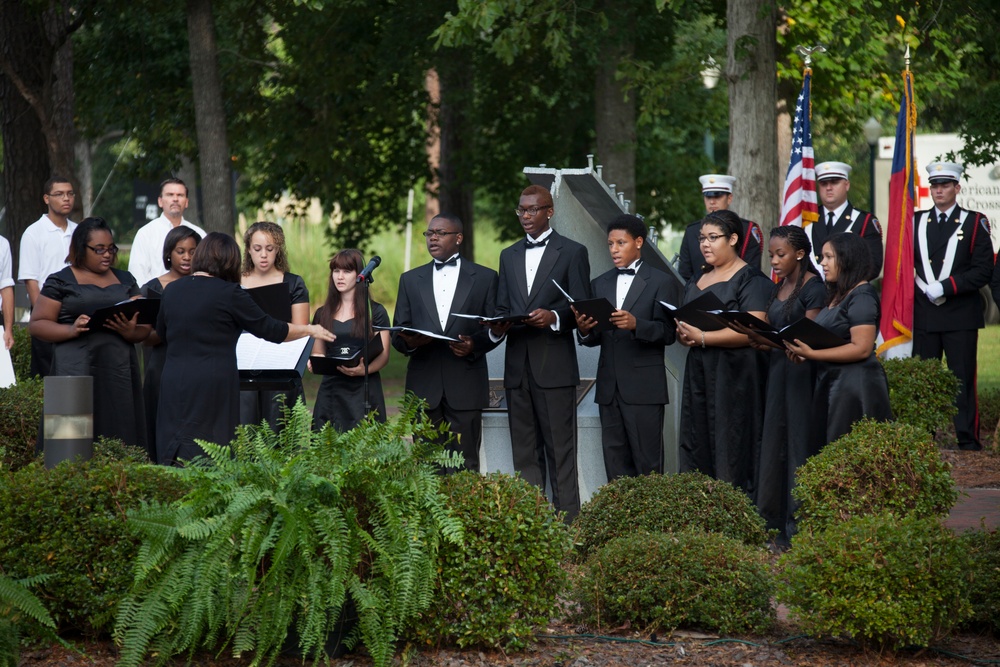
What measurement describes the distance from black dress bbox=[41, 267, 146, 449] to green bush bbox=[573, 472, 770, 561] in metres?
3.15

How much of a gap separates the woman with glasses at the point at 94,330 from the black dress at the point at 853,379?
4361 millimetres

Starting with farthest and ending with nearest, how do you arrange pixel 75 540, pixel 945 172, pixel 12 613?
pixel 945 172
pixel 75 540
pixel 12 613

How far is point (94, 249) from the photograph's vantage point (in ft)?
26.4

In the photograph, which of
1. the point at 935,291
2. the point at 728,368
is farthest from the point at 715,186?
the point at 935,291

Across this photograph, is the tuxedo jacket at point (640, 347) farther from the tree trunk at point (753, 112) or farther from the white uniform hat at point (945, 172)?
the white uniform hat at point (945, 172)

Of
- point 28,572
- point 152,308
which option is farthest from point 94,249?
point 28,572

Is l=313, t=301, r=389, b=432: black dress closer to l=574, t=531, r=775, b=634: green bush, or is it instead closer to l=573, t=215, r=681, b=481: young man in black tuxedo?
l=573, t=215, r=681, b=481: young man in black tuxedo

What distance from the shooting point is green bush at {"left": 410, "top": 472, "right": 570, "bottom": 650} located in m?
5.44

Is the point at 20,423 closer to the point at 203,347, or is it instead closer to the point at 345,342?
the point at 345,342

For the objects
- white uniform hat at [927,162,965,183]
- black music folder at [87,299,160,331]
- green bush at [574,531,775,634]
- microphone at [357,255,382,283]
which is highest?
white uniform hat at [927,162,965,183]

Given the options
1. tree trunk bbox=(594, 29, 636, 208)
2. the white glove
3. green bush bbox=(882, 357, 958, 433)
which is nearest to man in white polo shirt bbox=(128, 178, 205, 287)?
green bush bbox=(882, 357, 958, 433)

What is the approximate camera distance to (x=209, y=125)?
15.3m

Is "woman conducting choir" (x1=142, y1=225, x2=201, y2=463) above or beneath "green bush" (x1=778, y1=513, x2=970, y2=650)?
above

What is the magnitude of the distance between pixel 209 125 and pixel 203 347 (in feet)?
29.2
